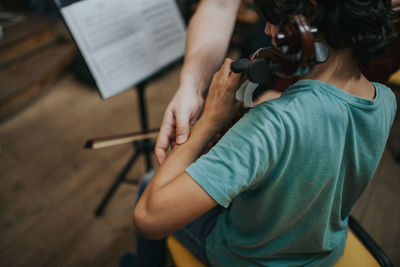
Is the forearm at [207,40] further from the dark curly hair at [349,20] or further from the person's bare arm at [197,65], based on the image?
the dark curly hair at [349,20]

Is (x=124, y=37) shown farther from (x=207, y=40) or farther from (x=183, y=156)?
(x=183, y=156)

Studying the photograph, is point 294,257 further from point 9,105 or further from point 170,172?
point 9,105

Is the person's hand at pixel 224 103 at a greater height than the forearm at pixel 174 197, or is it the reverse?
the person's hand at pixel 224 103

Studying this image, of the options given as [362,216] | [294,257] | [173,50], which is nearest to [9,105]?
[173,50]

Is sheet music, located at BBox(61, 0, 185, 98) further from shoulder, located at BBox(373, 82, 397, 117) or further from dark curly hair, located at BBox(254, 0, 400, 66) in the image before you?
shoulder, located at BBox(373, 82, 397, 117)

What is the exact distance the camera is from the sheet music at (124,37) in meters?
0.95

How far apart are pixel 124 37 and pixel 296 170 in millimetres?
797

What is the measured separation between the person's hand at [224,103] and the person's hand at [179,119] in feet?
0.24

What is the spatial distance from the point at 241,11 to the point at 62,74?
1.78m

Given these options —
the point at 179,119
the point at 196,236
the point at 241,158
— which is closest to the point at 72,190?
the point at 196,236

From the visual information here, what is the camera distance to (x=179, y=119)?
73 centimetres

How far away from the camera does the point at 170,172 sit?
1.90ft

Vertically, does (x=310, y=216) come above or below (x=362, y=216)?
above

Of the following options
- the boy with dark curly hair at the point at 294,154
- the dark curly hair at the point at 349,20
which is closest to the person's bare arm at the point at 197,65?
the boy with dark curly hair at the point at 294,154
